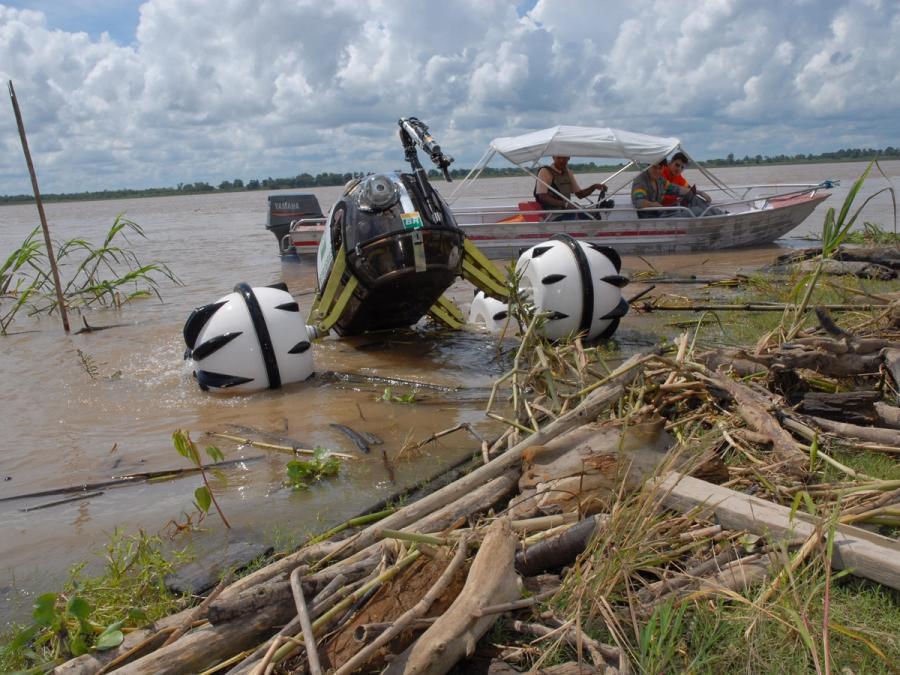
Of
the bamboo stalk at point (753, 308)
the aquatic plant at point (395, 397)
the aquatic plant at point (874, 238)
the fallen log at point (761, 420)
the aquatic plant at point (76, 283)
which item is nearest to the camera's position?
the fallen log at point (761, 420)

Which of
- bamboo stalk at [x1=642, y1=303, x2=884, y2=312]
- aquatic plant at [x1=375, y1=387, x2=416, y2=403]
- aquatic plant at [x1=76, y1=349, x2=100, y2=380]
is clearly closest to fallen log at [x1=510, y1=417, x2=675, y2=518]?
bamboo stalk at [x1=642, y1=303, x2=884, y2=312]

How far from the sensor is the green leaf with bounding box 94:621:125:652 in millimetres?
2205

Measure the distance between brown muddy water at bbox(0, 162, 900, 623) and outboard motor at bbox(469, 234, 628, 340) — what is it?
392mm

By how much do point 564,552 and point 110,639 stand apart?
4.68 ft

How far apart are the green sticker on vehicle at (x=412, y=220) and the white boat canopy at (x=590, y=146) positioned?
729 cm

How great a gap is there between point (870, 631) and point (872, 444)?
1.39 m

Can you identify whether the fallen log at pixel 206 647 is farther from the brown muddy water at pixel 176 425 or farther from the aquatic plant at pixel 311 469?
the aquatic plant at pixel 311 469

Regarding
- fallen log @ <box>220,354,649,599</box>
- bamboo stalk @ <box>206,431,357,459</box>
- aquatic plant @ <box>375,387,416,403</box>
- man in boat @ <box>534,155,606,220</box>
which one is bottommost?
aquatic plant @ <box>375,387,416,403</box>

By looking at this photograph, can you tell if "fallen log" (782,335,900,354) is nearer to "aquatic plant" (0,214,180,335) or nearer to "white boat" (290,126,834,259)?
"aquatic plant" (0,214,180,335)

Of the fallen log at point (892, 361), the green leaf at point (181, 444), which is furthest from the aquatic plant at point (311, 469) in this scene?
the fallen log at point (892, 361)

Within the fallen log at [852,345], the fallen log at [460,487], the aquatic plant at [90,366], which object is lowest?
the aquatic plant at [90,366]

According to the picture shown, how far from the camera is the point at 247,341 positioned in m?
5.77

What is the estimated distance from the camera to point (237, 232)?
25.9 metres

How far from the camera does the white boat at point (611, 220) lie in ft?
42.9
